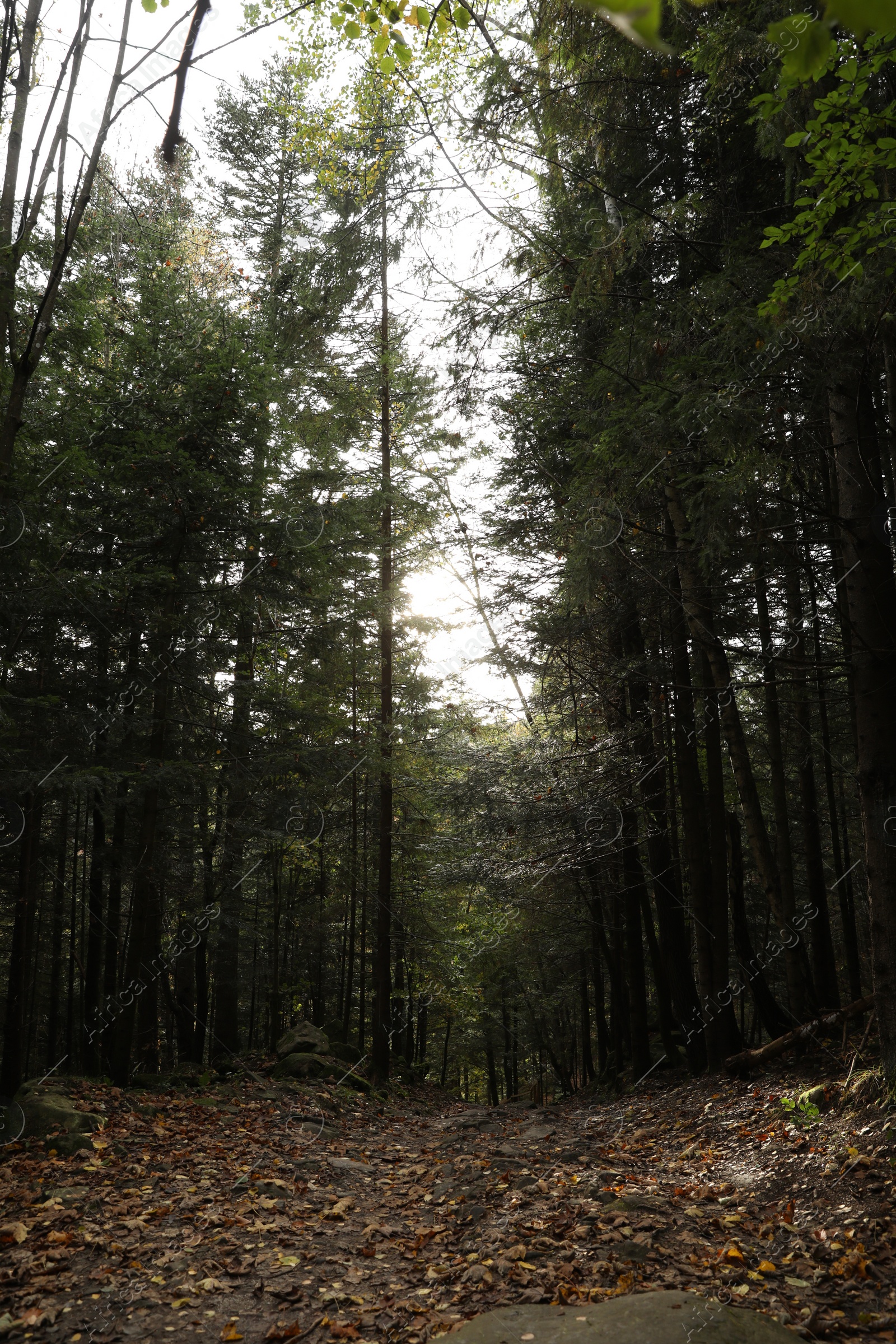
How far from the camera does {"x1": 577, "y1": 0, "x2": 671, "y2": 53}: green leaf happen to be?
109 cm

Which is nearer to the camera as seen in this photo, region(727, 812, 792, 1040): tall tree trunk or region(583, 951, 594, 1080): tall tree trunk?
region(727, 812, 792, 1040): tall tree trunk

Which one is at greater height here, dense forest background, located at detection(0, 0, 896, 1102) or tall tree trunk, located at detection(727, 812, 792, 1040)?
dense forest background, located at detection(0, 0, 896, 1102)

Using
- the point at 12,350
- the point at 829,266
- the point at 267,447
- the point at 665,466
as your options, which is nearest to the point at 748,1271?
the point at 829,266

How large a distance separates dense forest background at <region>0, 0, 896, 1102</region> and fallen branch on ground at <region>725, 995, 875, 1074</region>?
2.20ft

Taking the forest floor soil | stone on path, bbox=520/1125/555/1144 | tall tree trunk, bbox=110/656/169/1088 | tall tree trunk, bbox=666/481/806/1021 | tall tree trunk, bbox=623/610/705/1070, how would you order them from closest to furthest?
the forest floor soil
stone on path, bbox=520/1125/555/1144
tall tree trunk, bbox=666/481/806/1021
tall tree trunk, bbox=110/656/169/1088
tall tree trunk, bbox=623/610/705/1070

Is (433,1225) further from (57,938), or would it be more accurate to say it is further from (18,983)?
(57,938)

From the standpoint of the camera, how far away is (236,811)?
12836 millimetres

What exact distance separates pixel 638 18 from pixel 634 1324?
456cm

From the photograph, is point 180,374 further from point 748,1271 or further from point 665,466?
point 748,1271

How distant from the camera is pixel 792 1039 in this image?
874 centimetres

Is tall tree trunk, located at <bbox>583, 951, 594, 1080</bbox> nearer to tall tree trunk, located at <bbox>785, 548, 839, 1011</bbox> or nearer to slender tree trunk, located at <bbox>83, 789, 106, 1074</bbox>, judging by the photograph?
tall tree trunk, located at <bbox>785, 548, 839, 1011</bbox>

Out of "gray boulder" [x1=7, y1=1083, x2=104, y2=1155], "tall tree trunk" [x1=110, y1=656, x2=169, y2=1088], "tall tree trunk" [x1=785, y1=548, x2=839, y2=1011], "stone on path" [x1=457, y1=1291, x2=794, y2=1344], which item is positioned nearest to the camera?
"stone on path" [x1=457, y1=1291, x2=794, y2=1344]

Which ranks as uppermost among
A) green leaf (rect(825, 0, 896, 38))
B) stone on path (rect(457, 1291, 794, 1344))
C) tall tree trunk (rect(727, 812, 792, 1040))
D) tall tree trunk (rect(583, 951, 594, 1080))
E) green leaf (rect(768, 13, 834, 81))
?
green leaf (rect(768, 13, 834, 81))

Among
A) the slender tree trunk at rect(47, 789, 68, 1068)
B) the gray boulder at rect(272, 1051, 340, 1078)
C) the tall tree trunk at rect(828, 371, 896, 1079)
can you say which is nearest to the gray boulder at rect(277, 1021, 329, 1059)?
the gray boulder at rect(272, 1051, 340, 1078)
